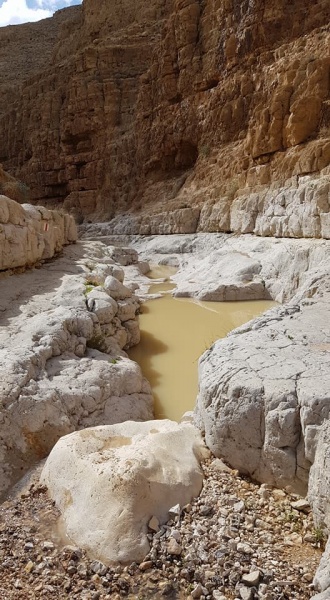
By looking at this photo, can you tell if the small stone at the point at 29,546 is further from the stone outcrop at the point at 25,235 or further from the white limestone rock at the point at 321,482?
the stone outcrop at the point at 25,235

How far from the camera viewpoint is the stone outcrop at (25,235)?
28.7 ft

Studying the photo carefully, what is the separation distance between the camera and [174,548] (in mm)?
2549

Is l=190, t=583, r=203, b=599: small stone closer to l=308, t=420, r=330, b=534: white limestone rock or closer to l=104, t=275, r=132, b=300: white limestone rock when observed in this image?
l=308, t=420, r=330, b=534: white limestone rock

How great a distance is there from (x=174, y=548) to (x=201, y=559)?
0.18 meters

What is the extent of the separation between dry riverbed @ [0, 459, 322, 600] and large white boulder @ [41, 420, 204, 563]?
0.09 meters

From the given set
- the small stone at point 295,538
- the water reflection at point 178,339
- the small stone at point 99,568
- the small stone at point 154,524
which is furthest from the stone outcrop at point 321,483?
the water reflection at point 178,339

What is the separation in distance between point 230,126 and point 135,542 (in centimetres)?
2095


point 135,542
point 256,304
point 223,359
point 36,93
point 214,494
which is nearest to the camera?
point 135,542

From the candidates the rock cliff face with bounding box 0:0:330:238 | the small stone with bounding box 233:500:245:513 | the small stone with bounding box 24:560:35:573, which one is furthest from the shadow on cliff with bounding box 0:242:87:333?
the rock cliff face with bounding box 0:0:330:238

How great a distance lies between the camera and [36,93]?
39.0 meters

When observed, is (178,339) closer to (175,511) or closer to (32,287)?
(32,287)

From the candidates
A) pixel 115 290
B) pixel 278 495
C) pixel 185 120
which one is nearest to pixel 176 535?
pixel 278 495

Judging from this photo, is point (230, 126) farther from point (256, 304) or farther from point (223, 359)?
point (223, 359)

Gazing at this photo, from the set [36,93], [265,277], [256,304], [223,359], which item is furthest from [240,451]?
[36,93]
